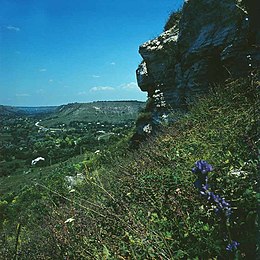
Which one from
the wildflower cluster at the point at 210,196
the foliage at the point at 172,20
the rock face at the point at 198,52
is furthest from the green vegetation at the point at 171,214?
the foliage at the point at 172,20

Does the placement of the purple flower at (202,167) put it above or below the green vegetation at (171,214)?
above

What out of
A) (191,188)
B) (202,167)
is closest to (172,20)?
(191,188)

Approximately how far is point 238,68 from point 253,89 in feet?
9.13

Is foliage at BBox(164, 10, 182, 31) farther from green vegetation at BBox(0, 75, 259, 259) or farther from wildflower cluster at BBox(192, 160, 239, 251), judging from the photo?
wildflower cluster at BBox(192, 160, 239, 251)

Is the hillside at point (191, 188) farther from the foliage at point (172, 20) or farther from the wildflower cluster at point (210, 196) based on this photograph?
the foliage at point (172, 20)

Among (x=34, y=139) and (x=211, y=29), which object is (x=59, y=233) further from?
(x=34, y=139)

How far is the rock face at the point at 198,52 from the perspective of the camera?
8.47m

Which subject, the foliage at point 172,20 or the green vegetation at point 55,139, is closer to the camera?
the foliage at point 172,20

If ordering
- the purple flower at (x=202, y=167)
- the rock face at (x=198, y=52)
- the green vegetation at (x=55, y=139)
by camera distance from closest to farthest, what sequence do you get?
the purple flower at (x=202, y=167), the rock face at (x=198, y=52), the green vegetation at (x=55, y=139)

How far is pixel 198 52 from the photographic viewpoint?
34.0ft

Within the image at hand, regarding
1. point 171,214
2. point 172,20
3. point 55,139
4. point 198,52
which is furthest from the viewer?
point 55,139

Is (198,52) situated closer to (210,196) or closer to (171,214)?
(171,214)

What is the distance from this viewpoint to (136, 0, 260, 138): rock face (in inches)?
333

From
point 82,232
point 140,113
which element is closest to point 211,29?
point 140,113
